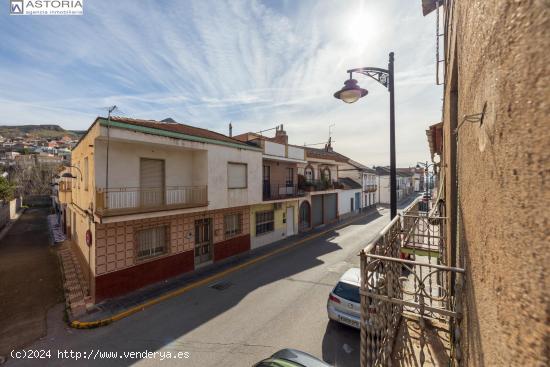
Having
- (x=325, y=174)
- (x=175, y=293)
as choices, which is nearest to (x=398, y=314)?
(x=175, y=293)

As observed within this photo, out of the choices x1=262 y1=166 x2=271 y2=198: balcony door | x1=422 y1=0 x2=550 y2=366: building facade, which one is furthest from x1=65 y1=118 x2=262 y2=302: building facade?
x1=422 y1=0 x2=550 y2=366: building facade

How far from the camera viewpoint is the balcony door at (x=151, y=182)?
1021cm

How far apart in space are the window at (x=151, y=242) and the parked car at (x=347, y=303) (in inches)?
296

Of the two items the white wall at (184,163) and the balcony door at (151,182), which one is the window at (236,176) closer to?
the white wall at (184,163)

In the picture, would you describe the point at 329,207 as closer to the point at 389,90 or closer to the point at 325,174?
the point at 325,174

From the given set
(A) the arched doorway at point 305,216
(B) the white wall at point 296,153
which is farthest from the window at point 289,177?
(A) the arched doorway at point 305,216

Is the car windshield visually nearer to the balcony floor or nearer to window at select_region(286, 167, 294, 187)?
the balcony floor

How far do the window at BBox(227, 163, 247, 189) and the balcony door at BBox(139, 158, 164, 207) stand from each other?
3272 mm

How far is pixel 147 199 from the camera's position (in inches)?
406

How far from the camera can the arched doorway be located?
2078 cm

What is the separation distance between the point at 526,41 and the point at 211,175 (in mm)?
11641

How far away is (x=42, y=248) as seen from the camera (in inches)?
640

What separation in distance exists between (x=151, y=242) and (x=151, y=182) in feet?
8.34

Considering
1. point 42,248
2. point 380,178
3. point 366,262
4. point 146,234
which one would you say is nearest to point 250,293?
point 146,234
